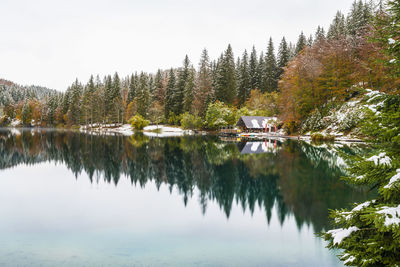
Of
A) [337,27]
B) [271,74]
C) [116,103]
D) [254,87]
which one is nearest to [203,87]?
[254,87]

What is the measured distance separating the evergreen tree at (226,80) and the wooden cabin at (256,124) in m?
A: 11.7

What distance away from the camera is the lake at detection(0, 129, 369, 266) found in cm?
651

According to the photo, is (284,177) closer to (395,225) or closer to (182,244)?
(182,244)

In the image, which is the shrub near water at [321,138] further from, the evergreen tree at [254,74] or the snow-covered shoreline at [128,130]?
the evergreen tree at [254,74]

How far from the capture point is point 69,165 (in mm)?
20438

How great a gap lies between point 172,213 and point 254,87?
67.8 meters

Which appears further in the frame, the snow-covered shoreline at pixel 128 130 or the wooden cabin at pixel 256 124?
the snow-covered shoreline at pixel 128 130

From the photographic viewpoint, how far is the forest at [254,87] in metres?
40.0

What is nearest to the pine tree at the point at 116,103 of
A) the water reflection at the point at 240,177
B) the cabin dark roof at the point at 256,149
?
the water reflection at the point at 240,177

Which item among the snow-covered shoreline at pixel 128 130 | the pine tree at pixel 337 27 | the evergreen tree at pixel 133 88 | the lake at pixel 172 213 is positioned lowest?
the lake at pixel 172 213

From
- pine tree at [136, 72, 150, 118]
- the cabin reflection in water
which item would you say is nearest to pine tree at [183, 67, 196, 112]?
pine tree at [136, 72, 150, 118]

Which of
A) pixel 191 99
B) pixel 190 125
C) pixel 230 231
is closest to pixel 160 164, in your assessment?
pixel 230 231

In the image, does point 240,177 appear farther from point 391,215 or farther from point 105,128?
point 105,128

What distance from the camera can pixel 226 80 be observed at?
64.3 m
